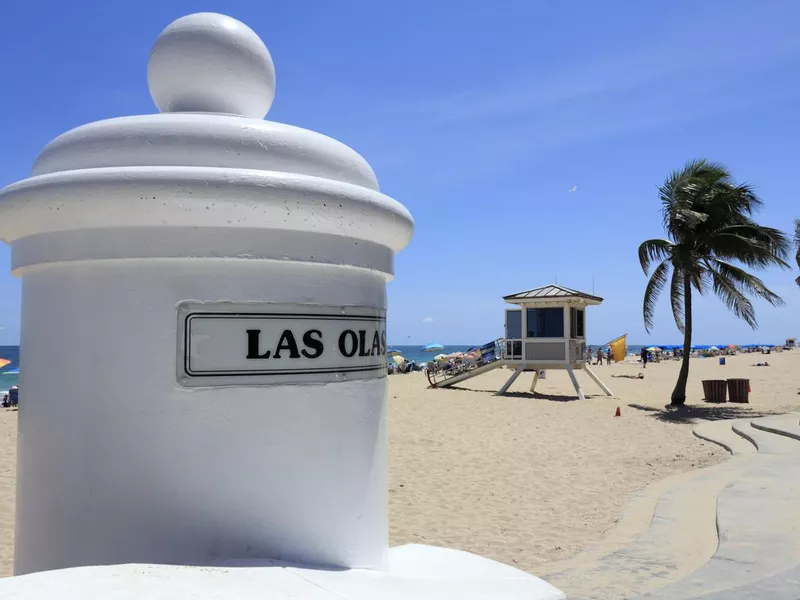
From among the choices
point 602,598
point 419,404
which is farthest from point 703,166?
point 602,598

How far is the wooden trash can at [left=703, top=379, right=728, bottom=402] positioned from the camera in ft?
65.8

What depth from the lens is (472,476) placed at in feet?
31.0

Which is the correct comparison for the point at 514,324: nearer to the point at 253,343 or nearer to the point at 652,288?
the point at 652,288

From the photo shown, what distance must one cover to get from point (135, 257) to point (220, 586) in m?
0.90

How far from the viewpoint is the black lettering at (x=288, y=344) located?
6.23ft

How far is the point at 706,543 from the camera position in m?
5.90

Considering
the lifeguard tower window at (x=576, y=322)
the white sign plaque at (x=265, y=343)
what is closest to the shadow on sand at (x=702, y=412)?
the lifeguard tower window at (x=576, y=322)

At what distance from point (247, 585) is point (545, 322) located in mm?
20411

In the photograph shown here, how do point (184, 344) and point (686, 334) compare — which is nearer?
point (184, 344)

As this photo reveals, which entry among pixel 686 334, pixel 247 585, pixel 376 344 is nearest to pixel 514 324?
pixel 686 334

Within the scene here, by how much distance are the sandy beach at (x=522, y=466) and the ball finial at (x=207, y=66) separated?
4.87m

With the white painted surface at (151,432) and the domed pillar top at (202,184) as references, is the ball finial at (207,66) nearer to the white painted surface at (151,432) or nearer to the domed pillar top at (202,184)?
the domed pillar top at (202,184)

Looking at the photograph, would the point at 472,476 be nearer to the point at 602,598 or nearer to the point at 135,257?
the point at 602,598

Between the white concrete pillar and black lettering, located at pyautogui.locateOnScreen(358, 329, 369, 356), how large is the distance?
5cm
